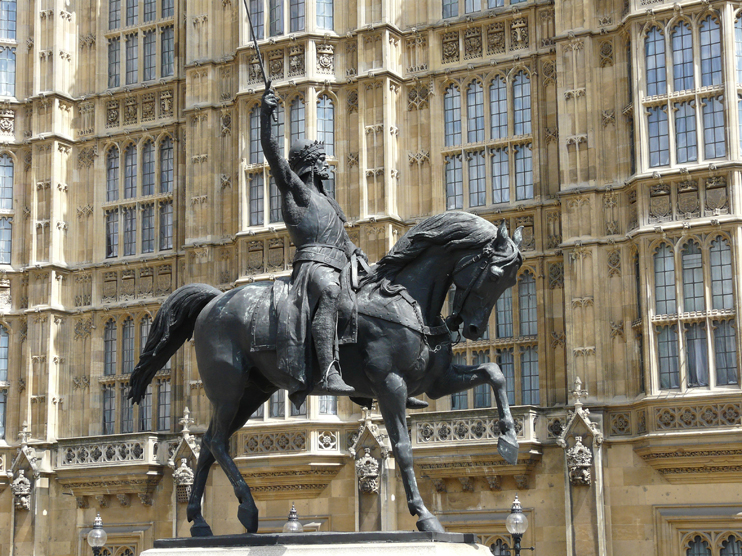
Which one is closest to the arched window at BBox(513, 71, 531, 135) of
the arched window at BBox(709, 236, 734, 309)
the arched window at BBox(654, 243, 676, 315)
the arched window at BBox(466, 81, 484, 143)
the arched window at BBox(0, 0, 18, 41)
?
the arched window at BBox(466, 81, 484, 143)

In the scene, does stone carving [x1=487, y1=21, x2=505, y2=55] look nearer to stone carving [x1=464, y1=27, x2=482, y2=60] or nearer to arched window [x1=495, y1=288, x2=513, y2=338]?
stone carving [x1=464, y1=27, x2=482, y2=60]

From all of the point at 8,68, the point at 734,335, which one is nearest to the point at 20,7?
the point at 8,68

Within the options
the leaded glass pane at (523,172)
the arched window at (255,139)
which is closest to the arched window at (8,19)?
the arched window at (255,139)

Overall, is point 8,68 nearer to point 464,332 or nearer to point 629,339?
point 629,339

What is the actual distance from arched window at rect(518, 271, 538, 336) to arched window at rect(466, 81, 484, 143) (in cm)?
365

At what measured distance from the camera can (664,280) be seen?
24.6 meters

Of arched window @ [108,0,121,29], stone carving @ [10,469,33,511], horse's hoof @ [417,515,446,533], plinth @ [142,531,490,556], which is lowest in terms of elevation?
stone carving @ [10,469,33,511]

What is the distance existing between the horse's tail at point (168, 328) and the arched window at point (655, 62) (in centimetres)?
1679

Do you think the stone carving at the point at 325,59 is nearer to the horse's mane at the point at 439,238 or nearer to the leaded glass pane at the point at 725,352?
the leaded glass pane at the point at 725,352

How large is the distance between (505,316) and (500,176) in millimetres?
3386

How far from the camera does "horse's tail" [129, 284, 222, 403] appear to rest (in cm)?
1072

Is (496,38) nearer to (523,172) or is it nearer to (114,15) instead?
(523,172)

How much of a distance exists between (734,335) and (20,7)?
22.6m

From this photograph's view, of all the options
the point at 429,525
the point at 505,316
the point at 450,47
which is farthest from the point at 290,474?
the point at 429,525
